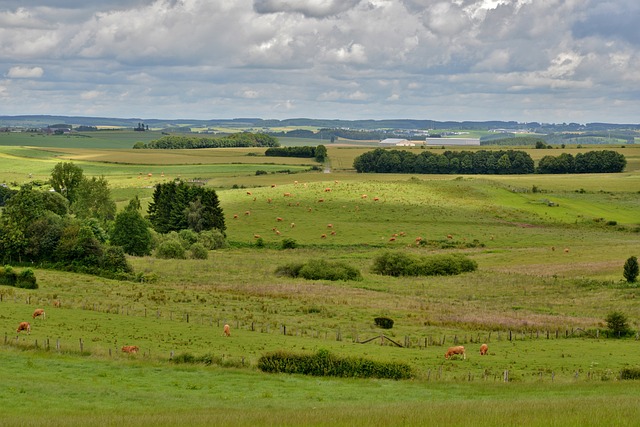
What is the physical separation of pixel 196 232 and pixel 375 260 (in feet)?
103

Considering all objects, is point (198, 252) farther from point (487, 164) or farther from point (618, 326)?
point (487, 164)

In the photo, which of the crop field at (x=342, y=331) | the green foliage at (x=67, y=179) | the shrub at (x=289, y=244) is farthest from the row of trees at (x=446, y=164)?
the shrub at (x=289, y=244)

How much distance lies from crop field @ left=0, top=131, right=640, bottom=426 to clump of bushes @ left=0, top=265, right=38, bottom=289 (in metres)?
1.14

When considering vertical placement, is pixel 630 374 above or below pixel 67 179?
below

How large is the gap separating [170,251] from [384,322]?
47.4 metres

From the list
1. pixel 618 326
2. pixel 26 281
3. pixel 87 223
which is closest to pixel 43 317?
pixel 26 281

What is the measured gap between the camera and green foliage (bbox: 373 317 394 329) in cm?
5025

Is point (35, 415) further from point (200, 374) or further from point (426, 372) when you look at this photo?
point (426, 372)

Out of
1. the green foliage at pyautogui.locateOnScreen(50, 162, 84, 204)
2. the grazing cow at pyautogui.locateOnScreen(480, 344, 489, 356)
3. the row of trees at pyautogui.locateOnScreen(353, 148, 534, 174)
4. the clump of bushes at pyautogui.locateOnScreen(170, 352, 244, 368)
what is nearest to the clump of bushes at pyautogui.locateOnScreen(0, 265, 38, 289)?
the clump of bushes at pyautogui.locateOnScreen(170, 352, 244, 368)

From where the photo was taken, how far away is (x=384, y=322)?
5056 cm

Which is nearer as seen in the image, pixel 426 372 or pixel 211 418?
pixel 211 418

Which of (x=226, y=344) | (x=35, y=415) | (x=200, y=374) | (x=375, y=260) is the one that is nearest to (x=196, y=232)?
(x=375, y=260)

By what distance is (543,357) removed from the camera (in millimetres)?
40781

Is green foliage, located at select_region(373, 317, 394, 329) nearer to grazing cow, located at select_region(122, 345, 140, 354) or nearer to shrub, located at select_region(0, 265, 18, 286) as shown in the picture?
grazing cow, located at select_region(122, 345, 140, 354)
